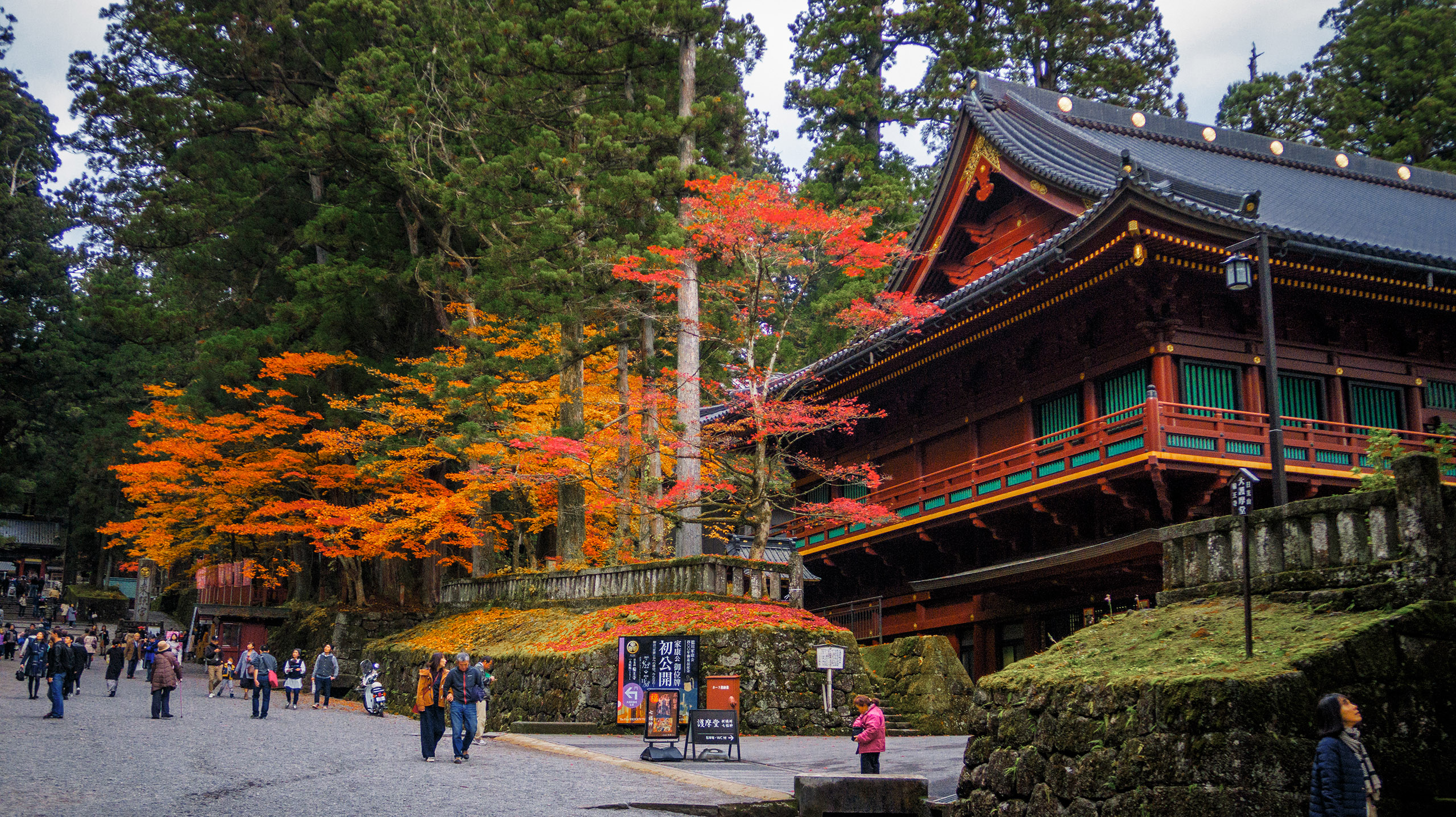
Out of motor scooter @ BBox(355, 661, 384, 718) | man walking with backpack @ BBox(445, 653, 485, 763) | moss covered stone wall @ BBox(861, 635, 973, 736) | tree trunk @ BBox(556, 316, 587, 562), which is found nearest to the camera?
A: man walking with backpack @ BBox(445, 653, 485, 763)

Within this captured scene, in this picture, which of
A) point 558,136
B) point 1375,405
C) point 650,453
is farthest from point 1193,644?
point 558,136

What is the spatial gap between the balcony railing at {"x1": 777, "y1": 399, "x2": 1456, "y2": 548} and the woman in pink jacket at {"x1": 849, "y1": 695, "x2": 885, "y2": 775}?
8.66 meters

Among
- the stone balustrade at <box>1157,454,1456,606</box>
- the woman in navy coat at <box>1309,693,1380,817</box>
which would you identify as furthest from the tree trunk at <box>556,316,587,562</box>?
the woman in navy coat at <box>1309,693,1380,817</box>

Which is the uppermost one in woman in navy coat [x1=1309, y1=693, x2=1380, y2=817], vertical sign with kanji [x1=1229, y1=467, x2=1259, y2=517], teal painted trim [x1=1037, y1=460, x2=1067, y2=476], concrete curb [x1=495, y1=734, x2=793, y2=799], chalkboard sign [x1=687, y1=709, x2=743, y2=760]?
teal painted trim [x1=1037, y1=460, x2=1067, y2=476]

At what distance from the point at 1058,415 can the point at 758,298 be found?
21.4 feet

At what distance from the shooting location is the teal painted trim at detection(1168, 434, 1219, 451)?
19641 mm

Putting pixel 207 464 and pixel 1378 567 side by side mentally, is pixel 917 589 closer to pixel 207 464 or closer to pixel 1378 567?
pixel 1378 567

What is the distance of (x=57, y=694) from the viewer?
20484mm

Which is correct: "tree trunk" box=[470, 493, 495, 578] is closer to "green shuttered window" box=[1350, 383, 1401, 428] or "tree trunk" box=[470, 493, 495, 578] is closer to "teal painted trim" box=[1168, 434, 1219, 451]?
"teal painted trim" box=[1168, 434, 1219, 451]

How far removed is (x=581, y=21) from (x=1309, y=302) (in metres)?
16.7

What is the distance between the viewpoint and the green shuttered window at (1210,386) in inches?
821

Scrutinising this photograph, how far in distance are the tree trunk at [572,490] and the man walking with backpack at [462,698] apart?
12494 millimetres

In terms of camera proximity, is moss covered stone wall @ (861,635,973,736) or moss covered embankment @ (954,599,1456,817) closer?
moss covered embankment @ (954,599,1456,817)

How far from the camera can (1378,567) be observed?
32.7ft
